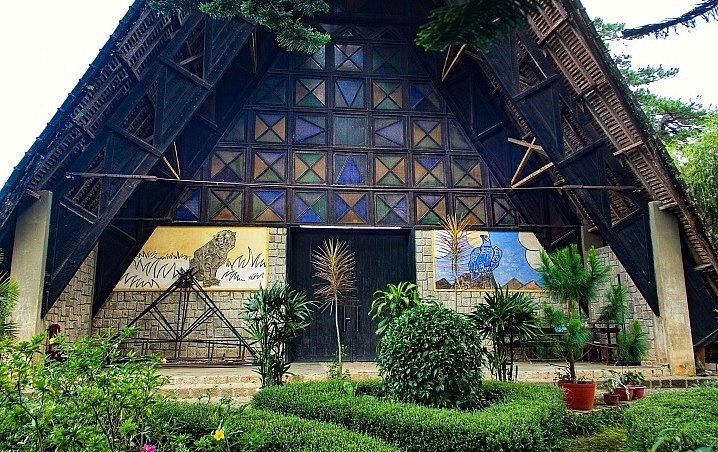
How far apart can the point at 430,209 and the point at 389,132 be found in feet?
5.98

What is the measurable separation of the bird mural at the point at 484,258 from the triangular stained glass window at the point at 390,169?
6.59ft

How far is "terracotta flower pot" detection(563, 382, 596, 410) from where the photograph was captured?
5.91 metres

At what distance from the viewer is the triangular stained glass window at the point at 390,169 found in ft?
34.3

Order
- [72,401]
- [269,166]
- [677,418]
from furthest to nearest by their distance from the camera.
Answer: [269,166] → [677,418] → [72,401]

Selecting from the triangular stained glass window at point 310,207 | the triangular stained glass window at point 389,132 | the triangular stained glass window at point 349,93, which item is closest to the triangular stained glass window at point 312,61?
the triangular stained glass window at point 349,93

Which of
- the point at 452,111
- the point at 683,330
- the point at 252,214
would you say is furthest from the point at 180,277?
the point at 683,330

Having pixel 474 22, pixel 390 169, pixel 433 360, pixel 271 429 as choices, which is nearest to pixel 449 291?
pixel 390 169

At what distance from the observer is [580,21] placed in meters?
7.72

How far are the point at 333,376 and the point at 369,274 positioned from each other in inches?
160

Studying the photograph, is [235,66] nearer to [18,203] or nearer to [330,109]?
[330,109]

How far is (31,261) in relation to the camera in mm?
6922

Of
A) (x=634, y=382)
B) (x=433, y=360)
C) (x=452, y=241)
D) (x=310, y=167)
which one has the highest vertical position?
(x=310, y=167)

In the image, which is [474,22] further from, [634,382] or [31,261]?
[31,261]

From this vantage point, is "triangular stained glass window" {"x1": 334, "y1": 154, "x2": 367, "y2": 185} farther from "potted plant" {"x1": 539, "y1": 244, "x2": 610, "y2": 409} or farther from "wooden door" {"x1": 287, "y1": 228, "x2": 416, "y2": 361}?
"potted plant" {"x1": 539, "y1": 244, "x2": 610, "y2": 409}
